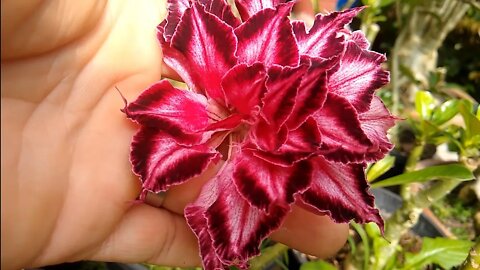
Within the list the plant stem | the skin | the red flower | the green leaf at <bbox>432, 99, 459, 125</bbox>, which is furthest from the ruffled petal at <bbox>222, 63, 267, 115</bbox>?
the green leaf at <bbox>432, 99, 459, 125</bbox>

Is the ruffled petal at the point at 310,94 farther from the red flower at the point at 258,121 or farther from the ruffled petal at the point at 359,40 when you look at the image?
the ruffled petal at the point at 359,40

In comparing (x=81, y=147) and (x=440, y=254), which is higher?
(x=81, y=147)

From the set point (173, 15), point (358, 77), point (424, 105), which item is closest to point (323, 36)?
point (358, 77)

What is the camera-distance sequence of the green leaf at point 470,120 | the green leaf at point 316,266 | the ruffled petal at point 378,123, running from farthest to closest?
the green leaf at point 316,266, the green leaf at point 470,120, the ruffled petal at point 378,123

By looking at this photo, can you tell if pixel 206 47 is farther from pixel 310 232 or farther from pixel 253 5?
pixel 310 232

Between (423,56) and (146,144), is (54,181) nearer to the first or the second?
(146,144)

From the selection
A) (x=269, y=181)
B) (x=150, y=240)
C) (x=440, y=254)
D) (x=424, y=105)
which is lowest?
(x=440, y=254)

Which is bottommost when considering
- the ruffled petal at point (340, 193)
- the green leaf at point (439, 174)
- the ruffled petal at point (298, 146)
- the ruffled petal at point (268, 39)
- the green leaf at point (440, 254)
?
the green leaf at point (440, 254)

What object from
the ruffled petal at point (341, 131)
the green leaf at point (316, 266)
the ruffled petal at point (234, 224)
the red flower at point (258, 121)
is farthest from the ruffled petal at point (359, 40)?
the green leaf at point (316, 266)
